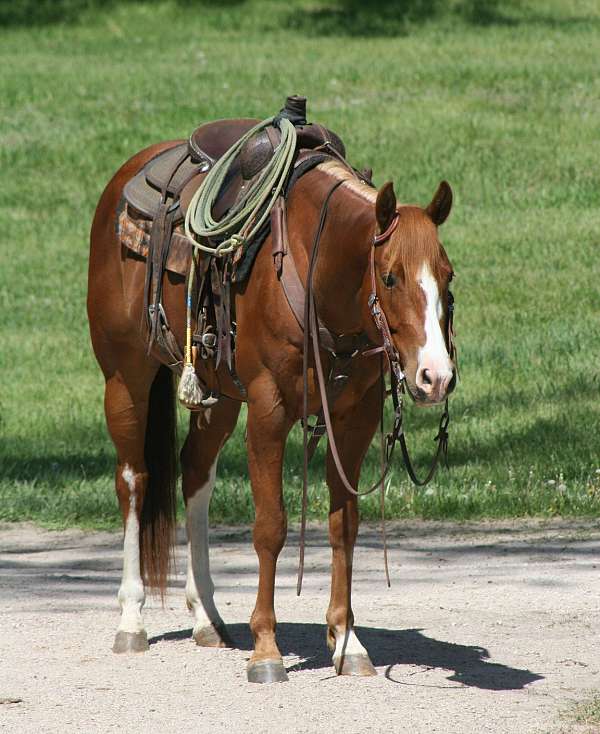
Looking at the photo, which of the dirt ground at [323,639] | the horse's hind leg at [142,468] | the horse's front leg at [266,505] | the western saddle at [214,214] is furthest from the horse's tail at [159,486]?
the horse's front leg at [266,505]

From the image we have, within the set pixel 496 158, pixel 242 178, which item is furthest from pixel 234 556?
pixel 496 158

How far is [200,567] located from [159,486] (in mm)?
445

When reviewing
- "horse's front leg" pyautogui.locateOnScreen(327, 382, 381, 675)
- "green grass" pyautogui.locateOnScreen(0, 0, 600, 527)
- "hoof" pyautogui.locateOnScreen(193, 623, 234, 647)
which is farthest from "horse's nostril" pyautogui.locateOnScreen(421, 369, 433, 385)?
"green grass" pyautogui.locateOnScreen(0, 0, 600, 527)

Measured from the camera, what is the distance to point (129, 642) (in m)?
6.63

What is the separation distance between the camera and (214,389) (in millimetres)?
6629

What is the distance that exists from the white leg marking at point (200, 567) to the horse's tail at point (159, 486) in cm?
12

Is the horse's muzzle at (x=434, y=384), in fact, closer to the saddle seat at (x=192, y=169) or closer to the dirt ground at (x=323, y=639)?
the dirt ground at (x=323, y=639)

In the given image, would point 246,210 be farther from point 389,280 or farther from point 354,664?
point 354,664

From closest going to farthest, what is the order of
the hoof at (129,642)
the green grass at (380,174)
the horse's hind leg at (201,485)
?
the hoof at (129,642) < the horse's hind leg at (201,485) < the green grass at (380,174)

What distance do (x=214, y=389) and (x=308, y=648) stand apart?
120 cm

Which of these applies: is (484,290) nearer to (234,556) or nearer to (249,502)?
(249,502)

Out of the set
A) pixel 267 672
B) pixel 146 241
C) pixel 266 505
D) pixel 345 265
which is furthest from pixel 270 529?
pixel 146 241

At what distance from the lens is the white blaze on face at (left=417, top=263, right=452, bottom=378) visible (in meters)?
5.18

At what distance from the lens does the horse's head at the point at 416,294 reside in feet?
17.1
